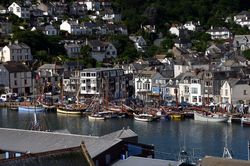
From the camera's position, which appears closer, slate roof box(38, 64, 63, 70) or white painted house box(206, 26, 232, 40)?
slate roof box(38, 64, 63, 70)

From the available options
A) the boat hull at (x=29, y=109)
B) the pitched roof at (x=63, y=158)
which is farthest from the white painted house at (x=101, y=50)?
the pitched roof at (x=63, y=158)

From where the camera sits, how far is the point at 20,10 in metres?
43.2

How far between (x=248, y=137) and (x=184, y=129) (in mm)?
2674

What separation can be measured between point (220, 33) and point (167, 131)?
2410 centimetres

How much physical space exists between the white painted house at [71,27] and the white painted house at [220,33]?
30.0 feet

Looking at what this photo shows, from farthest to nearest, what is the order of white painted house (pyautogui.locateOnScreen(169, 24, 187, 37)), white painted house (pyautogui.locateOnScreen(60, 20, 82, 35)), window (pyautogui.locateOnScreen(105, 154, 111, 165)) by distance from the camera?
white painted house (pyautogui.locateOnScreen(169, 24, 187, 37)) < white painted house (pyautogui.locateOnScreen(60, 20, 82, 35)) < window (pyautogui.locateOnScreen(105, 154, 111, 165))

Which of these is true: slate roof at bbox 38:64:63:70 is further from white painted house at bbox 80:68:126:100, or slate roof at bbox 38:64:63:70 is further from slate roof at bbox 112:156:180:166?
slate roof at bbox 112:156:180:166

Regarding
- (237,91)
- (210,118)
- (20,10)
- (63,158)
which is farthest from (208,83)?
(20,10)

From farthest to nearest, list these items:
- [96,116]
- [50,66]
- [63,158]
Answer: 1. [50,66]
2. [96,116]
3. [63,158]

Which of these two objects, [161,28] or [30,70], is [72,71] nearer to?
[30,70]

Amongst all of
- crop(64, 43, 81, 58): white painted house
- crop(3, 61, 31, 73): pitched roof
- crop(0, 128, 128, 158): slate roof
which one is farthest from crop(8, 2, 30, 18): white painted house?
crop(0, 128, 128, 158): slate roof

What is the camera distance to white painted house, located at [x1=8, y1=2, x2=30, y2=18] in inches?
1699

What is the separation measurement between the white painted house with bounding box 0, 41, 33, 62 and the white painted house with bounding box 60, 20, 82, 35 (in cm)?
660

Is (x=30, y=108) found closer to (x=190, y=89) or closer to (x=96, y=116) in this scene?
(x=96, y=116)
